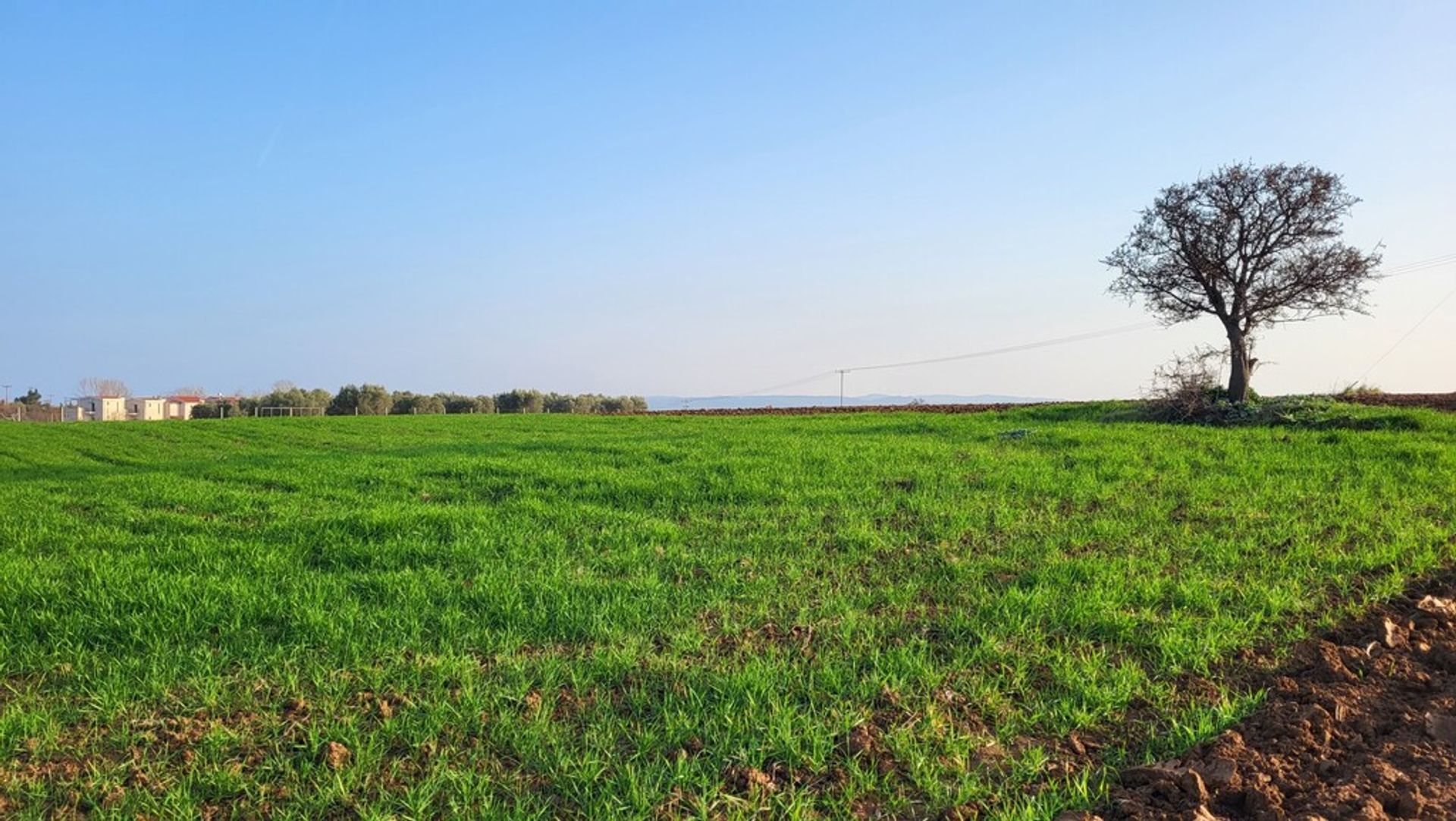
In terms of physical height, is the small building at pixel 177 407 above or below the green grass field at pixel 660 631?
above

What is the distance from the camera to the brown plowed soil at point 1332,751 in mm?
2998

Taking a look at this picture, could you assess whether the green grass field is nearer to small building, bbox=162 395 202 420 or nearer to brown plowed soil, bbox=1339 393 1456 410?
brown plowed soil, bbox=1339 393 1456 410

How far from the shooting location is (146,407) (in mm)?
96125

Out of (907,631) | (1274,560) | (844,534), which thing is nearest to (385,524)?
(844,534)

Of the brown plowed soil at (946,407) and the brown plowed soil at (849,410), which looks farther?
the brown plowed soil at (849,410)

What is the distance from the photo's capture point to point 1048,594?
5.55 meters

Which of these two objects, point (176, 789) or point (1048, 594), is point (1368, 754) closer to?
point (1048, 594)

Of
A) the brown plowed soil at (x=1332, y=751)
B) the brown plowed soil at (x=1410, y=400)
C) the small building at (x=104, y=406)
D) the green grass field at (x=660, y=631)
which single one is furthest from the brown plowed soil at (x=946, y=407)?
the small building at (x=104, y=406)

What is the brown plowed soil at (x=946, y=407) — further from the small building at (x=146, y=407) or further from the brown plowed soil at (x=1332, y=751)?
the small building at (x=146, y=407)

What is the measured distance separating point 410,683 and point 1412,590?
23.3 feet

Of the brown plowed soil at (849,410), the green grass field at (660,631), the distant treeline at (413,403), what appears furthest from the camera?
the distant treeline at (413,403)

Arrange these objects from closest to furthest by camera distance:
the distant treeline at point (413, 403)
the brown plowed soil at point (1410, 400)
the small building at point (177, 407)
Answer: the brown plowed soil at point (1410, 400) < the distant treeline at point (413, 403) < the small building at point (177, 407)

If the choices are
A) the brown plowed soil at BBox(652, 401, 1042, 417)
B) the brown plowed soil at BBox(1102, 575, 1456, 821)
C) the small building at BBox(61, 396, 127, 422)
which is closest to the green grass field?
the brown plowed soil at BBox(1102, 575, 1456, 821)

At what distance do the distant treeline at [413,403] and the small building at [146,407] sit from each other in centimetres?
4256
